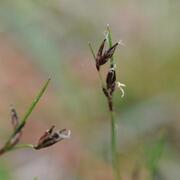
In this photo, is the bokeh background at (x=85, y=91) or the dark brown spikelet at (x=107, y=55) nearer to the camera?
the dark brown spikelet at (x=107, y=55)

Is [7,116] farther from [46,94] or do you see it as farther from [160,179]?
[160,179]

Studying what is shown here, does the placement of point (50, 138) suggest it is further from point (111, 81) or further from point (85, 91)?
point (85, 91)

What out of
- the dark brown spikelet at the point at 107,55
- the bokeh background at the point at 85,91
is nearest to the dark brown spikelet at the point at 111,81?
the dark brown spikelet at the point at 107,55

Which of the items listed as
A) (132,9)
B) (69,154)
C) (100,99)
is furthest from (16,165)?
(132,9)

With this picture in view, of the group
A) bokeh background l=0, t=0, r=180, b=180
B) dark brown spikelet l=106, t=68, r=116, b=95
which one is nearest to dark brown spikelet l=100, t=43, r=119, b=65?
dark brown spikelet l=106, t=68, r=116, b=95

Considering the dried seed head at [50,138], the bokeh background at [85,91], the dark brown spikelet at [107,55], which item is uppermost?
the bokeh background at [85,91]

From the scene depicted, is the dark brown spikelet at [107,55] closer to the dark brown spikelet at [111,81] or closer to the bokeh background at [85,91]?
the dark brown spikelet at [111,81]

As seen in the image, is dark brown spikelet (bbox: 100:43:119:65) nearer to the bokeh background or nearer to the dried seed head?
the dried seed head

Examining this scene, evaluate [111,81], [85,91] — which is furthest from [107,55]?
[85,91]
